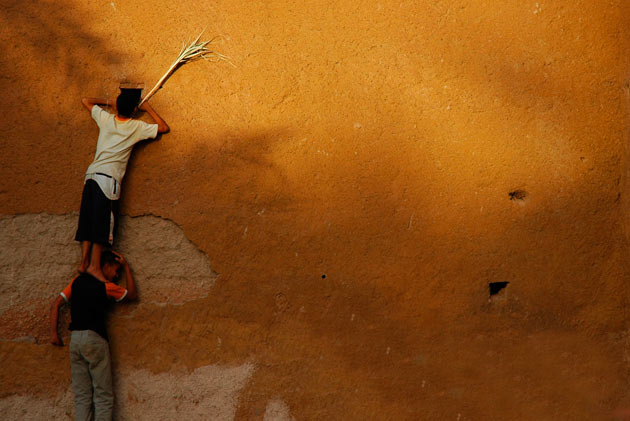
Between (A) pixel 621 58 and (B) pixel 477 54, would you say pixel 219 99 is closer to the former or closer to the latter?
(B) pixel 477 54

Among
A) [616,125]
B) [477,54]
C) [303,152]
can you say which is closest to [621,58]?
[616,125]

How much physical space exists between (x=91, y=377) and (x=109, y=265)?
65 centimetres

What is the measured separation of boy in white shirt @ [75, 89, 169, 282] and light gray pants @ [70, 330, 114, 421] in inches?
14.4

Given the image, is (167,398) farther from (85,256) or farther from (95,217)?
(95,217)

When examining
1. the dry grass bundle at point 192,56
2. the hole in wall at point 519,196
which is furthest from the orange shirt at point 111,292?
the hole in wall at point 519,196

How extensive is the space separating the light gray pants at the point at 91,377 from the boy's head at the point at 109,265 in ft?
1.09

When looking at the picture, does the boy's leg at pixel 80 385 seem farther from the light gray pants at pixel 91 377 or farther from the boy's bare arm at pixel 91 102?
the boy's bare arm at pixel 91 102

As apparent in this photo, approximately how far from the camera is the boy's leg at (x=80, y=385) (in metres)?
3.75

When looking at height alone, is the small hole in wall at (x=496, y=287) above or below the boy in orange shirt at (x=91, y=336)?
above

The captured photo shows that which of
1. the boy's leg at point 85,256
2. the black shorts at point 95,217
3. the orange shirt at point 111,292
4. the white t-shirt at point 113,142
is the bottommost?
the orange shirt at point 111,292

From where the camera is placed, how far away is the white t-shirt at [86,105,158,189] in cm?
381

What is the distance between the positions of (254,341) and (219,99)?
1475 mm

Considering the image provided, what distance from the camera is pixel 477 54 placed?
418 centimetres

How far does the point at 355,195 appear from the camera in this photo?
4.09 m
